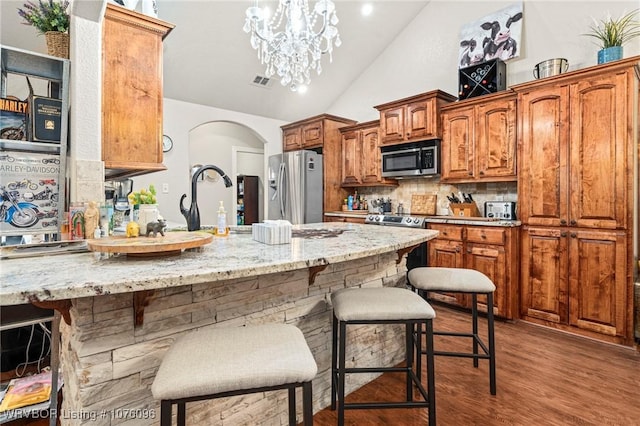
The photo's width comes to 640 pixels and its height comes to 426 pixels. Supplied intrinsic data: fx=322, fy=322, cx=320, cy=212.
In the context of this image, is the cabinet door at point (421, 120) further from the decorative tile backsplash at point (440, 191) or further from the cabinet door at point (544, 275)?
the cabinet door at point (544, 275)

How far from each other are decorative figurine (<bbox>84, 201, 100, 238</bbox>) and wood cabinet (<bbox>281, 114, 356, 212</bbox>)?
365cm

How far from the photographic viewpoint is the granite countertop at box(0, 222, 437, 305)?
0.83 meters

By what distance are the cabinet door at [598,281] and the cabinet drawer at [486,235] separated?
20.6 inches

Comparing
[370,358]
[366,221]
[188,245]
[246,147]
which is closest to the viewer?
[188,245]

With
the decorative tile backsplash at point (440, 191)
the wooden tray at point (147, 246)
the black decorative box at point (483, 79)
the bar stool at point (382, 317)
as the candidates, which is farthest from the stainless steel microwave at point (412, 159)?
the wooden tray at point (147, 246)

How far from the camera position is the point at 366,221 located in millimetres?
4309

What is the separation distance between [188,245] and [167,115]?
392cm

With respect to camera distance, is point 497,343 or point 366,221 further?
point 366,221

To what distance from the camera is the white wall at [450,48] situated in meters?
3.11

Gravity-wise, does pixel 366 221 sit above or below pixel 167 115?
below

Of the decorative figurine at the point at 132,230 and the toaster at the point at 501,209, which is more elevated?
the toaster at the point at 501,209

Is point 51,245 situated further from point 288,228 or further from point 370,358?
point 370,358

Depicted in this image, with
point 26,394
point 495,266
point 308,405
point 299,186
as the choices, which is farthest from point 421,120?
point 26,394

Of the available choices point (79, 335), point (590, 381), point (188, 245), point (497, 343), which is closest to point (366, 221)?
point (497, 343)
